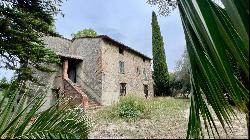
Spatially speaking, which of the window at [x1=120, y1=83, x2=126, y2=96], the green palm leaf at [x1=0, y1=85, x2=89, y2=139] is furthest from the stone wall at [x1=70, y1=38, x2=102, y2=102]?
the green palm leaf at [x1=0, y1=85, x2=89, y2=139]

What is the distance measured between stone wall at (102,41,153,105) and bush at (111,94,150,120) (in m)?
6.61

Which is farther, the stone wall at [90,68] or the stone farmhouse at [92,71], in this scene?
the stone wall at [90,68]

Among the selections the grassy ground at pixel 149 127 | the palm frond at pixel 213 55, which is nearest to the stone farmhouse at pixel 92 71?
the grassy ground at pixel 149 127

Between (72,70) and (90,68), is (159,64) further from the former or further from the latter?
(72,70)

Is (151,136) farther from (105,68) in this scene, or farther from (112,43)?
(112,43)

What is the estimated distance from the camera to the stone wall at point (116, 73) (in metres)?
24.8

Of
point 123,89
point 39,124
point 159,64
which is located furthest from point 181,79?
point 39,124

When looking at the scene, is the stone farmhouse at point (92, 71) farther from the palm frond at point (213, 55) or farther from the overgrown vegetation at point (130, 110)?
the palm frond at point (213, 55)

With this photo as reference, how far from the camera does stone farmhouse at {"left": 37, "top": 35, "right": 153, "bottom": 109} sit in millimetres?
23406

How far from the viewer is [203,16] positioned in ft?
2.84

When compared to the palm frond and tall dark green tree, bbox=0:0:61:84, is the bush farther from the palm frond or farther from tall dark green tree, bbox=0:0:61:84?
the palm frond

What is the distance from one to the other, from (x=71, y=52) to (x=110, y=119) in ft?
41.2

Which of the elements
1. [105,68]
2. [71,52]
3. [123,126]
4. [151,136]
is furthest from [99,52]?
[151,136]

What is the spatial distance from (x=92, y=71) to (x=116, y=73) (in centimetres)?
258
